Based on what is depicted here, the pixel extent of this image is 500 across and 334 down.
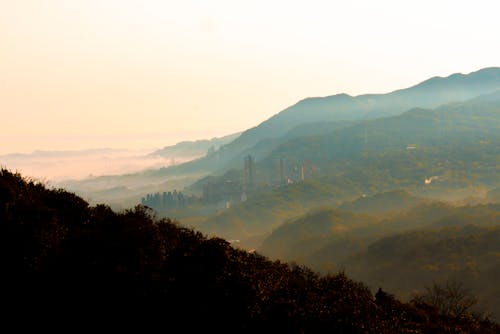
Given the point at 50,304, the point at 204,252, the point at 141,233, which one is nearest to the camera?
the point at 50,304

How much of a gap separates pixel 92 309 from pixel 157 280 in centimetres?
608

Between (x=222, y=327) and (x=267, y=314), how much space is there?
159 inches

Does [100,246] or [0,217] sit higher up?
[0,217]

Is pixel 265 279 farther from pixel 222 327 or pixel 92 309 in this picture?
pixel 92 309

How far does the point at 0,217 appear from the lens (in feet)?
148

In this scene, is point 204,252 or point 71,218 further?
point 71,218

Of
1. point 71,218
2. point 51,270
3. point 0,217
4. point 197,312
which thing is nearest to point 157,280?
point 197,312

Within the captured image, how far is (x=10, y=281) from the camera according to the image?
40.5m

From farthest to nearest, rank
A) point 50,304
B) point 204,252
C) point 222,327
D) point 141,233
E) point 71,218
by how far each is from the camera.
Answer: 1. point 71,218
2. point 204,252
3. point 141,233
4. point 222,327
5. point 50,304

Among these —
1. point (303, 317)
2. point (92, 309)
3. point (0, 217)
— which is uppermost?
point (0, 217)

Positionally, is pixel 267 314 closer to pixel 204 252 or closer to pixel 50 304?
pixel 204 252

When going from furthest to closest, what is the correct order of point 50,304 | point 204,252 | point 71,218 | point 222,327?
point 71,218, point 204,252, point 222,327, point 50,304

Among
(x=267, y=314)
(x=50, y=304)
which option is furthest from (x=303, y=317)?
(x=50, y=304)

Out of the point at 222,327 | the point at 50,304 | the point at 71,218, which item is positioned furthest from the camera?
the point at 71,218
